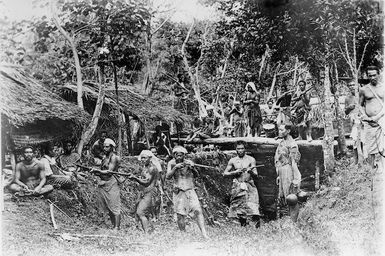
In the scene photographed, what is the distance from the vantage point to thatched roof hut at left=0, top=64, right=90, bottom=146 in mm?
7150

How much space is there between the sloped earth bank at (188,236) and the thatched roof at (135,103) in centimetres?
236

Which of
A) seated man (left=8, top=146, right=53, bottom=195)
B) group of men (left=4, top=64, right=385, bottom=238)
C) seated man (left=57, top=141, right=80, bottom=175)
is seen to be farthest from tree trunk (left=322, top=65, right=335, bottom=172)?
seated man (left=8, top=146, right=53, bottom=195)

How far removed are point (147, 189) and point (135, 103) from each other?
2.28 m

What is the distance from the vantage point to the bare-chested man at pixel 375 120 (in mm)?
7512

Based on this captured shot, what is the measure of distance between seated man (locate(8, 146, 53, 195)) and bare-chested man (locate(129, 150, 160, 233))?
1.37m

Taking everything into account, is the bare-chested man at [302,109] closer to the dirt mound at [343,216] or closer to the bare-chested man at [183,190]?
the dirt mound at [343,216]

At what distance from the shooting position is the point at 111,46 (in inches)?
325

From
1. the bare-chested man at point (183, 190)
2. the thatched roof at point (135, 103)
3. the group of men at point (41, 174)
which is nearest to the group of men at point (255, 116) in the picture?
the thatched roof at point (135, 103)

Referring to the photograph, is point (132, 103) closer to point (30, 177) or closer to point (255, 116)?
point (30, 177)

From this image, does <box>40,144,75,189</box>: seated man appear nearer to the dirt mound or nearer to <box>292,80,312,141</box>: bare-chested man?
the dirt mound

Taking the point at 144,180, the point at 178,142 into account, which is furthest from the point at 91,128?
the point at 178,142

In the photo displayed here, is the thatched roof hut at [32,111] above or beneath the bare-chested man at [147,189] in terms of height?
above

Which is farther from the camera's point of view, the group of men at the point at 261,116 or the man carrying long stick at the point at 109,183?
the group of men at the point at 261,116

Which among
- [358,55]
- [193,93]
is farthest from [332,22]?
[193,93]
